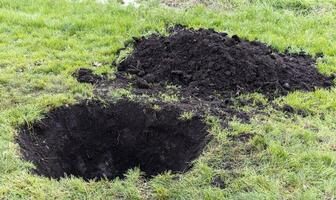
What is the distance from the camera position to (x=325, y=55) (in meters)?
8.35

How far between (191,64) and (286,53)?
190 cm

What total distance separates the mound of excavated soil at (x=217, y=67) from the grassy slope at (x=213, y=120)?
0.33 metres

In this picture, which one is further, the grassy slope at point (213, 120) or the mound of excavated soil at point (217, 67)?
the mound of excavated soil at point (217, 67)

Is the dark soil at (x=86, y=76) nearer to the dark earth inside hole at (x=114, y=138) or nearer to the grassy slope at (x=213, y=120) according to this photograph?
the grassy slope at (x=213, y=120)

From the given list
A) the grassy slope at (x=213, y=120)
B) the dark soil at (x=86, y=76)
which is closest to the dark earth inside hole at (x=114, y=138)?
the grassy slope at (x=213, y=120)

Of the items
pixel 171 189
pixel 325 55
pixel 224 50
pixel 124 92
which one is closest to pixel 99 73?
pixel 124 92

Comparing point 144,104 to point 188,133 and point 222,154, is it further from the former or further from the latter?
point 222,154

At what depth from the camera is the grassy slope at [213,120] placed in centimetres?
499

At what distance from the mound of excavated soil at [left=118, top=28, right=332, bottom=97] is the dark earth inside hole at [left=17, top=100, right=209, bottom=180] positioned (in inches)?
29.6

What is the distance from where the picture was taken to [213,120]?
6113 millimetres

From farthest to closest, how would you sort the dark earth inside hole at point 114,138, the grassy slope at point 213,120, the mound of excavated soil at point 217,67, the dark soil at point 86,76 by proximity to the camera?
the dark soil at point 86,76, the mound of excavated soil at point 217,67, the dark earth inside hole at point 114,138, the grassy slope at point 213,120

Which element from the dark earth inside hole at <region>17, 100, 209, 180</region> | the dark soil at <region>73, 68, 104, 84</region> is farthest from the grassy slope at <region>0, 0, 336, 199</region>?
the dark earth inside hole at <region>17, 100, 209, 180</region>

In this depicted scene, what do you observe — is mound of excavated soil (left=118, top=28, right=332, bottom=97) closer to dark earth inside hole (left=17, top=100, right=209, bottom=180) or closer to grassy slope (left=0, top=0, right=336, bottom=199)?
grassy slope (left=0, top=0, right=336, bottom=199)

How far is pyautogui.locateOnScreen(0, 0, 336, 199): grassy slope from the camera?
499cm
